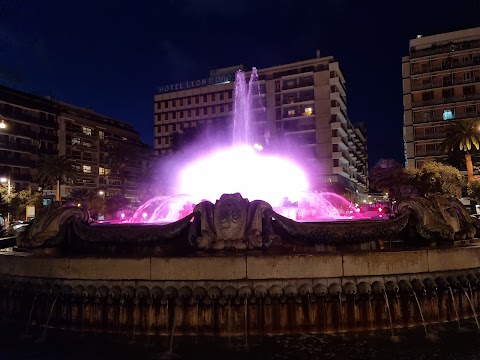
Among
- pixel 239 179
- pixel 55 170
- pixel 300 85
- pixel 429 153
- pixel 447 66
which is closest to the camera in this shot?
pixel 239 179

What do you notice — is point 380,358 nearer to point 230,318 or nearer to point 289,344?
point 289,344

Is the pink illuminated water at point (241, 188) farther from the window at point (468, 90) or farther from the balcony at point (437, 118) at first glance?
the window at point (468, 90)

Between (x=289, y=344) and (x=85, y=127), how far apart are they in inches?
3395

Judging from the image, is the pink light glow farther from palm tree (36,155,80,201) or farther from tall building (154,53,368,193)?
tall building (154,53,368,193)

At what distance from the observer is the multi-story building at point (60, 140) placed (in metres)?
68.6

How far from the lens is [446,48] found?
240 feet

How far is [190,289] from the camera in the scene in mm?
7730

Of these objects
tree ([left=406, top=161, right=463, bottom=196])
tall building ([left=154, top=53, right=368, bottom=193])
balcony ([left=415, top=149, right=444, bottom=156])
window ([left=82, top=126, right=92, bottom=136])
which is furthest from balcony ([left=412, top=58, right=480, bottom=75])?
window ([left=82, top=126, right=92, bottom=136])

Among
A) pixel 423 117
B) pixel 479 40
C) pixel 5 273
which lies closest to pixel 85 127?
pixel 423 117

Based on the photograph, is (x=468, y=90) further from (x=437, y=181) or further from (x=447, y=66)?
(x=437, y=181)

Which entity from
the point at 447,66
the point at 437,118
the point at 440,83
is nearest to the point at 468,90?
the point at 440,83

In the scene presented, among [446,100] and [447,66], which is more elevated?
[447,66]

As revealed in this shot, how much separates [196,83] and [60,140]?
40.9 meters

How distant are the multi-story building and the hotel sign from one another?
16677 mm
